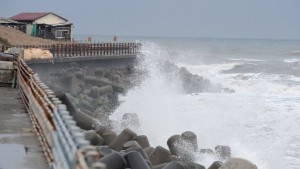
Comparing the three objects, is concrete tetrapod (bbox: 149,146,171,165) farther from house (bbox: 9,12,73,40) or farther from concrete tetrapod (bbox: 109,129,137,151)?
house (bbox: 9,12,73,40)

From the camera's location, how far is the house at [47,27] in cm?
5225

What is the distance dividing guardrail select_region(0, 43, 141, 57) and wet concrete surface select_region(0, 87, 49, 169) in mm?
18643

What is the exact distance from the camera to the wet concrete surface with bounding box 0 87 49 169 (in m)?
6.13

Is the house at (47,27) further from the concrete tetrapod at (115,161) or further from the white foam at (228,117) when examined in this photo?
the concrete tetrapod at (115,161)

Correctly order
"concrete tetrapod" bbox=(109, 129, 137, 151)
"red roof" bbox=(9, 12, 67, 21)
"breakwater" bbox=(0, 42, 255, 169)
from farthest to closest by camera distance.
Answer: "red roof" bbox=(9, 12, 67, 21)
"concrete tetrapod" bbox=(109, 129, 137, 151)
"breakwater" bbox=(0, 42, 255, 169)

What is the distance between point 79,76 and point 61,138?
19.2 metres

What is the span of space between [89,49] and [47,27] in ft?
75.4

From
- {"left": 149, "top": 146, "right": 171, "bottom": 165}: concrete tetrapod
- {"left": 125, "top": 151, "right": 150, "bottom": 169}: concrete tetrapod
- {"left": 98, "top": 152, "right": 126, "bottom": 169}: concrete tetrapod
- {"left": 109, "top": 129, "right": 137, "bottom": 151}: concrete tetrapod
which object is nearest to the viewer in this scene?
{"left": 98, "top": 152, "right": 126, "bottom": 169}: concrete tetrapod

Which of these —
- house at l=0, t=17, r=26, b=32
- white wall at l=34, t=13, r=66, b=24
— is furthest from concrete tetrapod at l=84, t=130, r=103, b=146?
white wall at l=34, t=13, r=66, b=24

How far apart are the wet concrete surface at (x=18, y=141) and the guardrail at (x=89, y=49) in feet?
61.2

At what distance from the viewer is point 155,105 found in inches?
957

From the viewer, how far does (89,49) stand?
3122 centimetres

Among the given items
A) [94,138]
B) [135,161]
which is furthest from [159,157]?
[135,161]

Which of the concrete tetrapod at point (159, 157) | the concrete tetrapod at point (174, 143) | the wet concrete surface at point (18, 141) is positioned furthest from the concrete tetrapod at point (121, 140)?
the wet concrete surface at point (18, 141)
